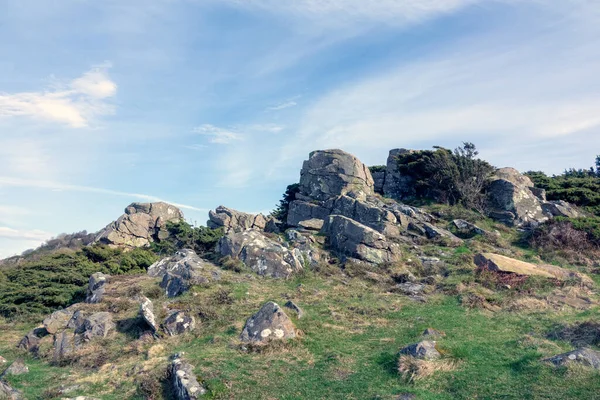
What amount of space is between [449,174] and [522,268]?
15.5 meters

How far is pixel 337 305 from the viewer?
18.6 metres

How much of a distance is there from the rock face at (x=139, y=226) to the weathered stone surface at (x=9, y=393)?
24.1 metres

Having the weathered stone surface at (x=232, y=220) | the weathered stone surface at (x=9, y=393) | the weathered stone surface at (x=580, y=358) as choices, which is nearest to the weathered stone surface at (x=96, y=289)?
the weathered stone surface at (x=9, y=393)

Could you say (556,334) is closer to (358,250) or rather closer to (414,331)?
(414,331)

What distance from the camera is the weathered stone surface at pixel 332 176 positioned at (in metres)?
35.8

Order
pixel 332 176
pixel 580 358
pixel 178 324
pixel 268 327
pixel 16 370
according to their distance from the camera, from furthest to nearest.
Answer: pixel 332 176 → pixel 178 324 → pixel 268 327 → pixel 16 370 → pixel 580 358

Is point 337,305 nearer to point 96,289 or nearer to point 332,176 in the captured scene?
point 96,289

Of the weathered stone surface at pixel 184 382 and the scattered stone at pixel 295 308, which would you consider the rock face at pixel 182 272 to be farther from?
the weathered stone surface at pixel 184 382

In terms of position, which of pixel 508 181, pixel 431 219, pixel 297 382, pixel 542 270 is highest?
pixel 508 181

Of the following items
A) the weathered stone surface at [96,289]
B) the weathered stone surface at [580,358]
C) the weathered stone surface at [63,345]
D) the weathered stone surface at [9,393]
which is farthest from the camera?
the weathered stone surface at [96,289]

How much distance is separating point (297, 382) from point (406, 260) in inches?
552

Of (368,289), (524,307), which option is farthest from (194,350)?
(524,307)

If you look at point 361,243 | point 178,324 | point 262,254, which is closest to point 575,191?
point 361,243

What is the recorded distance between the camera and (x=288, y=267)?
75.9 ft
